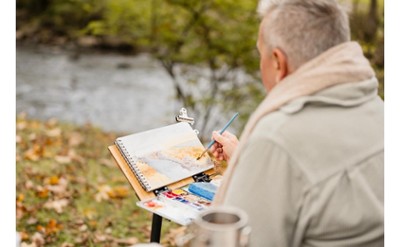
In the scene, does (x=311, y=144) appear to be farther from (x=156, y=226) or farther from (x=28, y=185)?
(x=28, y=185)

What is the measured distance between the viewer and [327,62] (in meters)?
1.58

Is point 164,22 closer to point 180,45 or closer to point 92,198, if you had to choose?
point 180,45

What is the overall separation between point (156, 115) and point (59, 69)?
10.1 ft

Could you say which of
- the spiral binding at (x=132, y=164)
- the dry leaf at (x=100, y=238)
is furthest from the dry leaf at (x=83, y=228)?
the spiral binding at (x=132, y=164)

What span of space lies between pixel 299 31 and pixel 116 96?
26.6 feet

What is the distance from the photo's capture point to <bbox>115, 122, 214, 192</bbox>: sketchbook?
2215 millimetres

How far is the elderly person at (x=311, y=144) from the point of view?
150 centimetres

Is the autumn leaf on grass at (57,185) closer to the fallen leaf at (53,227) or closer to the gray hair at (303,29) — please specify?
the fallen leaf at (53,227)

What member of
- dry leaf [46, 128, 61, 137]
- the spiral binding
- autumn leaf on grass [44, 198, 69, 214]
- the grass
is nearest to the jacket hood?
the spiral binding

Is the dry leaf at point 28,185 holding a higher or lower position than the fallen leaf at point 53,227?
lower

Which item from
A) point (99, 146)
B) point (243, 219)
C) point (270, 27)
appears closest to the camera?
point (243, 219)

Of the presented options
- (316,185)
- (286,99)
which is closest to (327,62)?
(286,99)

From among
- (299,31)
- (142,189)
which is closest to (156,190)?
(142,189)

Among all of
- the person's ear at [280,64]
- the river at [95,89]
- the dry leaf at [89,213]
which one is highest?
the person's ear at [280,64]
